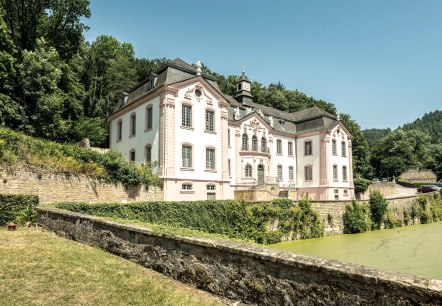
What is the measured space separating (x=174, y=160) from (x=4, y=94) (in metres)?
13.4

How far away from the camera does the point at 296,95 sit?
53.8m

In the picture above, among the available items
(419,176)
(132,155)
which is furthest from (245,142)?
(419,176)

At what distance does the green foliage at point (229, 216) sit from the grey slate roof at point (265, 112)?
1050 centimetres

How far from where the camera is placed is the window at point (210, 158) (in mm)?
24789

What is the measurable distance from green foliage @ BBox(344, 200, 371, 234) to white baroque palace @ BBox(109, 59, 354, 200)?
22.4ft

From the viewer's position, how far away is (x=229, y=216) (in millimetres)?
18781

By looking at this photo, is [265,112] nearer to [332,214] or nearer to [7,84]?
[332,214]

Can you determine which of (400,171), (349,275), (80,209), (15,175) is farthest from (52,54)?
(400,171)

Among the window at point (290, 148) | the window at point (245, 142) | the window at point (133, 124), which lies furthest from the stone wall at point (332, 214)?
the window at point (133, 124)

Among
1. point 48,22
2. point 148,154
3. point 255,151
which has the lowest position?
point 148,154

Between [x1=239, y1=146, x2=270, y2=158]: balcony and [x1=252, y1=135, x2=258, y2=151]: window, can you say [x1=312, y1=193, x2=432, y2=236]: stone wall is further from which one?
[x1=252, y1=135, x2=258, y2=151]: window

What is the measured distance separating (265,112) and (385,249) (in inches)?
914

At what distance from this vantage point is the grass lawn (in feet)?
16.1

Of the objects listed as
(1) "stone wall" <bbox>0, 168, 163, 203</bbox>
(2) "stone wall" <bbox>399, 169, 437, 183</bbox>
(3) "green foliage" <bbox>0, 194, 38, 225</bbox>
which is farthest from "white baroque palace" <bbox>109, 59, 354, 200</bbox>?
(2) "stone wall" <bbox>399, 169, 437, 183</bbox>
